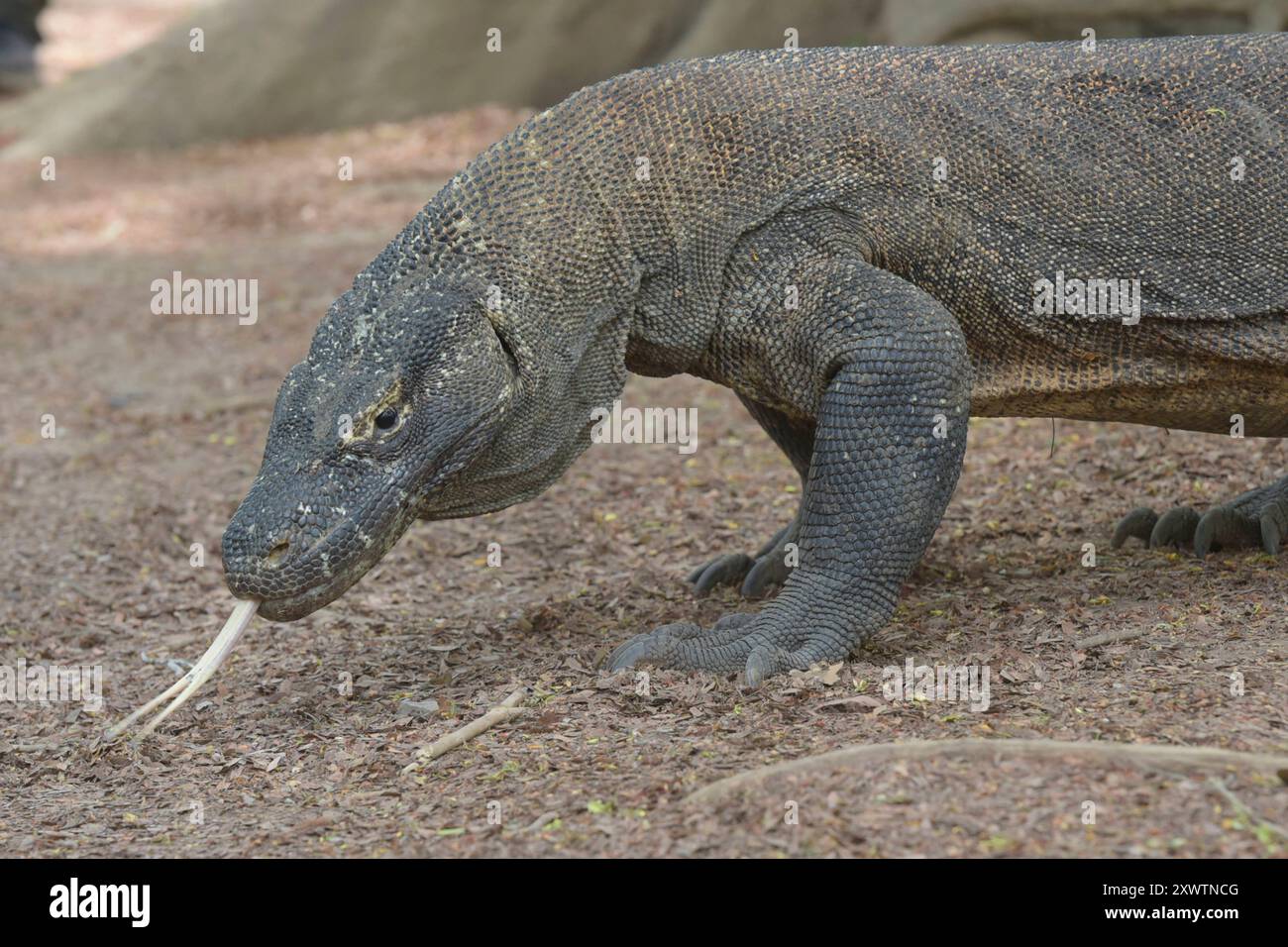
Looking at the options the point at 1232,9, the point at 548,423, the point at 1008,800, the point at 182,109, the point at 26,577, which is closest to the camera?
the point at 1008,800

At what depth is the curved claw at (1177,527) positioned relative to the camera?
513 cm

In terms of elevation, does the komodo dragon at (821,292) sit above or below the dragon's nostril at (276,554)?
above

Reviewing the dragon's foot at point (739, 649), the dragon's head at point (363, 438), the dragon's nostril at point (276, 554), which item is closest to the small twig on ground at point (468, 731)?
the dragon's foot at point (739, 649)

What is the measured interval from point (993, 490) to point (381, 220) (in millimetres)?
7245

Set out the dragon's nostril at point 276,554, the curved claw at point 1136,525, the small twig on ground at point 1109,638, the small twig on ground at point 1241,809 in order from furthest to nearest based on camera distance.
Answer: the curved claw at point 1136,525 → the small twig on ground at point 1109,638 → the dragon's nostril at point 276,554 → the small twig on ground at point 1241,809

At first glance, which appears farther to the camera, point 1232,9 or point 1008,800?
point 1232,9

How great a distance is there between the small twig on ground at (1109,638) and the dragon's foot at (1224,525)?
906mm

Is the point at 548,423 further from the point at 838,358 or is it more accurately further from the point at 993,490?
the point at 993,490

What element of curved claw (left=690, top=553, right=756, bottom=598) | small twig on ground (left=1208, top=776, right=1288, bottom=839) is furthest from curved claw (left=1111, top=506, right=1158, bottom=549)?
small twig on ground (left=1208, top=776, right=1288, bottom=839)

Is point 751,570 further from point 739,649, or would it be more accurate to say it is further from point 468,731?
point 468,731

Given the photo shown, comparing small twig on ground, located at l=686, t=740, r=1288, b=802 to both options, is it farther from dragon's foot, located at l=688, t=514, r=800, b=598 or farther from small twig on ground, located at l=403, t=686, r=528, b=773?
dragon's foot, located at l=688, t=514, r=800, b=598

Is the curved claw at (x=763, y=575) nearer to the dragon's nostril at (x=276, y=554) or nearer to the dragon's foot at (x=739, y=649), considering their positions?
the dragon's foot at (x=739, y=649)

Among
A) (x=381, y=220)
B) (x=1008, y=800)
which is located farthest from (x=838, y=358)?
(x=381, y=220)

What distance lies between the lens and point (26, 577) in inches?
239
